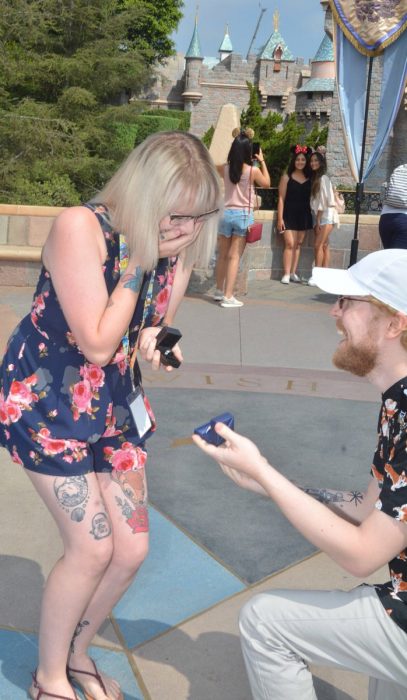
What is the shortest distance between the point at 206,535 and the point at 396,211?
4583 mm

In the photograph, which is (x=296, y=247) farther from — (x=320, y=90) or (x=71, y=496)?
(x=320, y=90)

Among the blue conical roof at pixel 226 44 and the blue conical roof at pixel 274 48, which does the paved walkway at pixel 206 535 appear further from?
the blue conical roof at pixel 226 44

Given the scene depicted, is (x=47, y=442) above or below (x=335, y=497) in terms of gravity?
above

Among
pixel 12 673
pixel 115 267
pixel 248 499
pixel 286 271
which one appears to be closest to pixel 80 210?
pixel 115 267

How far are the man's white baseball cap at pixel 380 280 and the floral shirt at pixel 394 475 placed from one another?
0.21 m

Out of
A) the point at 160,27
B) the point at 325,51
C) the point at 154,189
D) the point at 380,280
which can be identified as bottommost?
the point at 380,280

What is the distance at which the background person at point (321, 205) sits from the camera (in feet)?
33.4

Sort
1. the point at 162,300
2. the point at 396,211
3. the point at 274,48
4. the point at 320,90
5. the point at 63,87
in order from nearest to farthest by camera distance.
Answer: the point at 162,300 → the point at 396,211 → the point at 63,87 → the point at 320,90 → the point at 274,48

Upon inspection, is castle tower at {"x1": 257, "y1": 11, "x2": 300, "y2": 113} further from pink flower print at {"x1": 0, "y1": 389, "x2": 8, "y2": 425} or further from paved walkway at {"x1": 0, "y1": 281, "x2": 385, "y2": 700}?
pink flower print at {"x1": 0, "y1": 389, "x2": 8, "y2": 425}

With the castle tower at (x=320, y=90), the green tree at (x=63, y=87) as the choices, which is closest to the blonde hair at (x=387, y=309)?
the green tree at (x=63, y=87)

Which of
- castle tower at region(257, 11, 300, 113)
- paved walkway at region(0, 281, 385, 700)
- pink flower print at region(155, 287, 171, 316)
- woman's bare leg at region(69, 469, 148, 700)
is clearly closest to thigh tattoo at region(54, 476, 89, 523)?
woman's bare leg at region(69, 469, 148, 700)

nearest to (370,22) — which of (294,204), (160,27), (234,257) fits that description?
(294,204)

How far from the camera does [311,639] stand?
6.41 ft

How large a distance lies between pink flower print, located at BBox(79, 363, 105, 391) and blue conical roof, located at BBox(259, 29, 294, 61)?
193 feet
